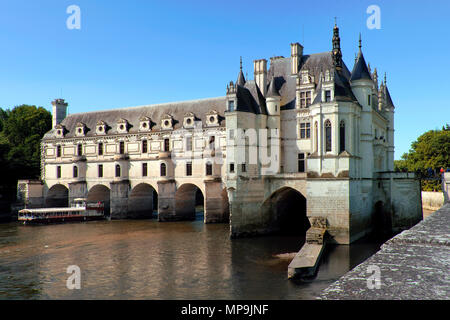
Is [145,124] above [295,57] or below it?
below

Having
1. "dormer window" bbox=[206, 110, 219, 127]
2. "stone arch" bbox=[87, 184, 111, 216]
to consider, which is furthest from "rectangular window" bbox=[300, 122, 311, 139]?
"stone arch" bbox=[87, 184, 111, 216]

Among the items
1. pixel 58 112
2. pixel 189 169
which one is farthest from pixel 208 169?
pixel 58 112

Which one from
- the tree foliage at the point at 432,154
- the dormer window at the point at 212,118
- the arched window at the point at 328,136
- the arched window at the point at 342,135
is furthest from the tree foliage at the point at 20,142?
the tree foliage at the point at 432,154

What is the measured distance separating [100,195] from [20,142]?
2603cm

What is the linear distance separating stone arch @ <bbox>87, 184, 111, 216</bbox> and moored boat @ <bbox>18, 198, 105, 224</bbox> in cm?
121

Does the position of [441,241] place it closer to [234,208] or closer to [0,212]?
[234,208]

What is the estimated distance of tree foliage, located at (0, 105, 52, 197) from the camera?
56062mm

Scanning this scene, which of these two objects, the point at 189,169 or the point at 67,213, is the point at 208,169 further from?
the point at 67,213

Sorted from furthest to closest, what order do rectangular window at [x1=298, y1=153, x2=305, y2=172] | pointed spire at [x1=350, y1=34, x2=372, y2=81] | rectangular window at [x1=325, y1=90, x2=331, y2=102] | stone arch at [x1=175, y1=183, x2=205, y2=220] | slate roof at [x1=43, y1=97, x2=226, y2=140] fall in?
slate roof at [x1=43, y1=97, x2=226, y2=140], stone arch at [x1=175, y1=183, x2=205, y2=220], rectangular window at [x1=298, y1=153, x2=305, y2=172], pointed spire at [x1=350, y1=34, x2=372, y2=81], rectangular window at [x1=325, y1=90, x2=331, y2=102]

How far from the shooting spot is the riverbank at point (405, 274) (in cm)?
496

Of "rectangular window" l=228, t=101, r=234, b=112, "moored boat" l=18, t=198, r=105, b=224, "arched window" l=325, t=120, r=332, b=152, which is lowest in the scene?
"moored boat" l=18, t=198, r=105, b=224

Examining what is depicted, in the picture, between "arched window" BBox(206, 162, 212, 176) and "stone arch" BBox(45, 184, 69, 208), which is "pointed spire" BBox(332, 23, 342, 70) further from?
"stone arch" BBox(45, 184, 69, 208)

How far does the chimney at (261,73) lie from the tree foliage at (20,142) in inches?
1626

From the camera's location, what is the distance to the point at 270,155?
1342 inches
